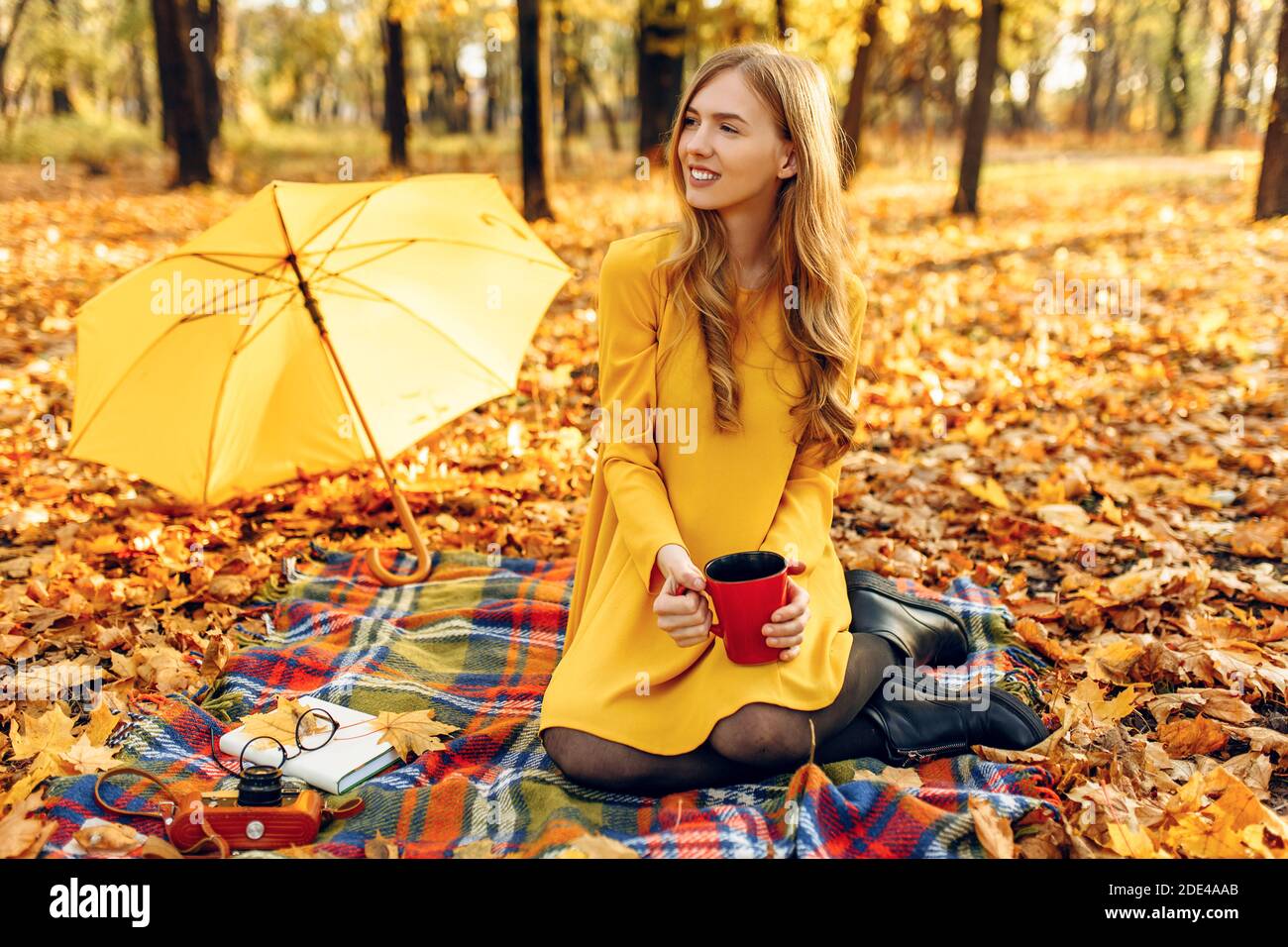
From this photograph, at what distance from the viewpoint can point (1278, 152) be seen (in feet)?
33.8

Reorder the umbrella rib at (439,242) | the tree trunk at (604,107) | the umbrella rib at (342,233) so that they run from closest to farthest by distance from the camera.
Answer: the umbrella rib at (342,233) → the umbrella rib at (439,242) → the tree trunk at (604,107)

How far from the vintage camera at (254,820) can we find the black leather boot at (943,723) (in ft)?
4.56

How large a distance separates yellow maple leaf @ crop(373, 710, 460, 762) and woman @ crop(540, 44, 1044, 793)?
0.39 meters

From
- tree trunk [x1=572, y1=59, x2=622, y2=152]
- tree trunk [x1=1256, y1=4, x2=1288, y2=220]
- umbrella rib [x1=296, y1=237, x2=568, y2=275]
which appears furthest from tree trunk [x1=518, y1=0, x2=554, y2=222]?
tree trunk [x1=572, y1=59, x2=622, y2=152]

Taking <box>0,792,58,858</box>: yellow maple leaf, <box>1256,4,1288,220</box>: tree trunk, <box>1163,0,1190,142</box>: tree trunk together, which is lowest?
<box>0,792,58,858</box>: yellow maple leaf

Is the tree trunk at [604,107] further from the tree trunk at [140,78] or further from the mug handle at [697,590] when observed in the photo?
the mug handle at [697,590]

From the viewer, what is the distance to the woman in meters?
2.66

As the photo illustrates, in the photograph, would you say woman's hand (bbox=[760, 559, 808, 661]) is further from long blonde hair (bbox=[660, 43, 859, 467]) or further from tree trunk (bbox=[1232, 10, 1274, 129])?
tree trunk (bbox=[1232, 10, 1274, 129])

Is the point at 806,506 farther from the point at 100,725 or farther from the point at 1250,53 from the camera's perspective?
the point at 1250,53

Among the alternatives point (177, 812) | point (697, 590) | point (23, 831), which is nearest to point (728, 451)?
point (697, 590)

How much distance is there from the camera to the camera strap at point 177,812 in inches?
95.8

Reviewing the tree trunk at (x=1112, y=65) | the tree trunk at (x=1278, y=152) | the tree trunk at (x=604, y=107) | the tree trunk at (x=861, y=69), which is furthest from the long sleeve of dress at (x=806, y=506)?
the tree trunk at (x=1112, y=65)

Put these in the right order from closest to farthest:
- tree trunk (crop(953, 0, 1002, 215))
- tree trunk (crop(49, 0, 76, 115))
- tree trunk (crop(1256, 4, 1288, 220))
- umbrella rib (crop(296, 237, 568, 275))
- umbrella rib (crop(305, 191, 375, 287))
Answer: umbrella rib (crop(305, 191, 375, 287)) < umbrella rib (crop(296, 237, 568, 275)) < tree trunk (crop(1256, 4, 1288, 220)) < tree trunk (crop(953, 0, 1002, 215)) < tree trunk (crop(49, 0, 76, 115))
